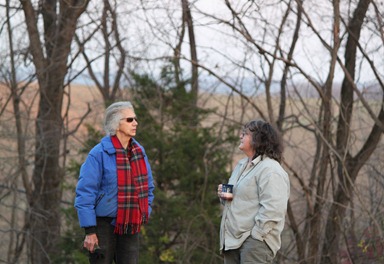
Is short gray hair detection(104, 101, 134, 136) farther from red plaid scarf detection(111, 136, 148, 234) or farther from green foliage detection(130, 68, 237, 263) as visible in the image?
green foliage detection(130, 68, 237, 263)

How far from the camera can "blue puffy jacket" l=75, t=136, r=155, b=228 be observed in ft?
16.4

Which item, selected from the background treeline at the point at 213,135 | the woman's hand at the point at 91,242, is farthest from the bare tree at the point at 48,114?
the woman's hand at the point at 91,242

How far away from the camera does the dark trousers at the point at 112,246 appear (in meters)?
5.12

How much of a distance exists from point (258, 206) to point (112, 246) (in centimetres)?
107

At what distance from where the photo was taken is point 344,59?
11.5 m

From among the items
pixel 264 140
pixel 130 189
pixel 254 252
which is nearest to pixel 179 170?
pixel 130 189

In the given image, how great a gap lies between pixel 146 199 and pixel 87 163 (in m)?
0.49

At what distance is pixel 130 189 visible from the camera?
513 cm

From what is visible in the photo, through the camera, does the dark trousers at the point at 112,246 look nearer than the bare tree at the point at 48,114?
Yes

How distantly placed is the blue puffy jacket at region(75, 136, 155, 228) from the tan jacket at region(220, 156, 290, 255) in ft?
2.53

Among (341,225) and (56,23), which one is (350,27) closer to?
(341,225)

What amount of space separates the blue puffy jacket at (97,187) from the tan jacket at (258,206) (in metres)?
0.77

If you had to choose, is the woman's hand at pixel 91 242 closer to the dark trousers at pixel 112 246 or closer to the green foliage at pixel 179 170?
the dark trousers at pixel 112 246

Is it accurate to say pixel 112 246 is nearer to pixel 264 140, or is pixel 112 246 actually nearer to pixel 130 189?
pixel 130 189
